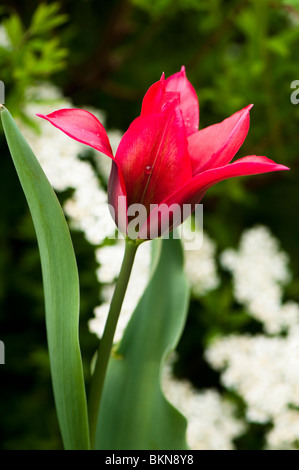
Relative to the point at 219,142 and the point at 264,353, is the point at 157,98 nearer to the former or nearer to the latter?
the point at 219,142

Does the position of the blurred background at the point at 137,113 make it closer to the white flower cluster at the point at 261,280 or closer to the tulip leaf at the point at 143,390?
the white flower cluster at the point at 261,280

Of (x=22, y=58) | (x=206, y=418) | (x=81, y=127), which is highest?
(x=22, y=58)

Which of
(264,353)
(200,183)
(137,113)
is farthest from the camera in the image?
(137,113)

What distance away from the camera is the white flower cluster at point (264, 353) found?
0.48 meters

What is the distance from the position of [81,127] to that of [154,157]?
0.04 metres

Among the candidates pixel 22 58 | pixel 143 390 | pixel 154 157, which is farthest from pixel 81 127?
pixel 22 58

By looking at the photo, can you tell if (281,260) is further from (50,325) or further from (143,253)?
(50,325)

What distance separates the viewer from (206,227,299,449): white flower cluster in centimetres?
48

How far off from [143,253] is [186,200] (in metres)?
0.28

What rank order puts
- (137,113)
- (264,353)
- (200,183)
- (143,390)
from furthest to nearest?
1. (137,113)
2. (264,353)
3. (143,390)
4. (200,183)

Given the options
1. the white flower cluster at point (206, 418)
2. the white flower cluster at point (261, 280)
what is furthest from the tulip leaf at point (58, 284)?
the white flower cluster at point (261, 280)

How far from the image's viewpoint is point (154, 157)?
253mm

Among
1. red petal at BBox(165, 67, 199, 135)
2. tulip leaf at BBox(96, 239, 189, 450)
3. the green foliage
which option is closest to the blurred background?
the green foliage

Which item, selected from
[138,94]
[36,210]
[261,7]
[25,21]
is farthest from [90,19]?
[36,210]
